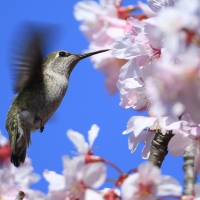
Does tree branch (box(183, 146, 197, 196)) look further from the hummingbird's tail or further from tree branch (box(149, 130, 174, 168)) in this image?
the hummingbird's tail

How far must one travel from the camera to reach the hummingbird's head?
4613 mm

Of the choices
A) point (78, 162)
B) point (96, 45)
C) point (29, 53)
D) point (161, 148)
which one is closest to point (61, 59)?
point (96, 45)

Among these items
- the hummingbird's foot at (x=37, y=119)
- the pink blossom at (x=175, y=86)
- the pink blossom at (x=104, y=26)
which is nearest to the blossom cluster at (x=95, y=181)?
the pink blossom at (x=175, y=86)

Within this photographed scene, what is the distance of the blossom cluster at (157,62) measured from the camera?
5.63ft

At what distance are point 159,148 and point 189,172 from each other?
228mm

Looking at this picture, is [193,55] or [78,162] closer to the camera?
[193,55]

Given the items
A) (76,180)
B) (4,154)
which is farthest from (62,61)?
(76,180)

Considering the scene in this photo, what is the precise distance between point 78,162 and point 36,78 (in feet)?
7.41

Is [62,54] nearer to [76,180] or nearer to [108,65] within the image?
[108,65]

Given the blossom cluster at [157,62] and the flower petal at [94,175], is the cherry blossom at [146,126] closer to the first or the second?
the blossom cluster at [157,62]

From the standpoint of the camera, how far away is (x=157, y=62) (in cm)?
188

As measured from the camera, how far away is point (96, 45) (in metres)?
4.82

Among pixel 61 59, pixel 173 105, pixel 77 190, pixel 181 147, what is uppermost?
pixel 61 59

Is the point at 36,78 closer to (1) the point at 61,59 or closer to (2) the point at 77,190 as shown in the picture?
(1) the point at 61,59
